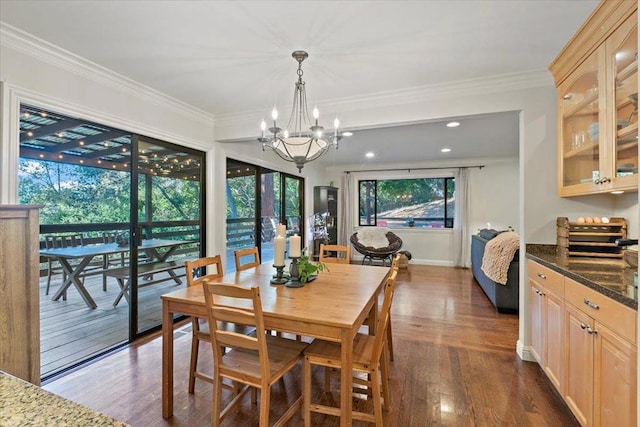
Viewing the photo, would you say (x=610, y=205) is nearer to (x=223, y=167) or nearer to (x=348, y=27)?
(x=348, y=27)

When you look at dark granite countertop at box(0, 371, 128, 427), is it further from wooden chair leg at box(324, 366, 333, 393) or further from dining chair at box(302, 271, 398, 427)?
wooden chair leg at box(324, 366, 333, 393)

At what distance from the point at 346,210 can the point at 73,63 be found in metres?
5.99

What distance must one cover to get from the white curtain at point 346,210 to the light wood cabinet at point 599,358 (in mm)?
5921

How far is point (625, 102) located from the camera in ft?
5.73

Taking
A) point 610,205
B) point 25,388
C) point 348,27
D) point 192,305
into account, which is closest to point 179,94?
point 348,27

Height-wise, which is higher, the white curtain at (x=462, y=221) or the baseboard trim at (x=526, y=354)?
the white curtain at (x=462, y=221)

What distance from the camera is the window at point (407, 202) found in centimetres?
706

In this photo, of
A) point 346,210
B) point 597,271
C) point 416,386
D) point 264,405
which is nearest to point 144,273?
point 264,405

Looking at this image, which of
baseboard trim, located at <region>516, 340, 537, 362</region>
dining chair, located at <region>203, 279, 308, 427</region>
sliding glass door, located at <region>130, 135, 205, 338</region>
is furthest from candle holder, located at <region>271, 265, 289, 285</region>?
baseboard trim, located at <region>516, 340, 537, 362</region>

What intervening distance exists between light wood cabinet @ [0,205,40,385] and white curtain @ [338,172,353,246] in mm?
6322

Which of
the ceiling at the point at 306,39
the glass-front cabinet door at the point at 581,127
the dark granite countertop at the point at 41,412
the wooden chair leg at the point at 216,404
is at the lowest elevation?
the wooden chair leg at the point at 216,404

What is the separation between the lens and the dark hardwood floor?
1.92 meters

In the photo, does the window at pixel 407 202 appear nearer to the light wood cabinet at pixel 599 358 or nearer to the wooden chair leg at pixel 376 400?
the light wood cabinet at pixel 599 358

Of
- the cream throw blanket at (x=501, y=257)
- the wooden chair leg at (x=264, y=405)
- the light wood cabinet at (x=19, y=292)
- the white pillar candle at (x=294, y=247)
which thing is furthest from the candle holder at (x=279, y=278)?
the cream throw blanket at (x=501, y=257)
